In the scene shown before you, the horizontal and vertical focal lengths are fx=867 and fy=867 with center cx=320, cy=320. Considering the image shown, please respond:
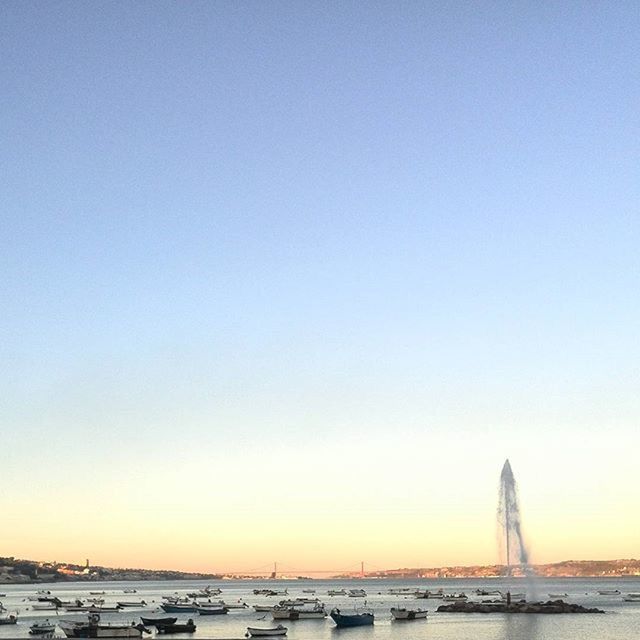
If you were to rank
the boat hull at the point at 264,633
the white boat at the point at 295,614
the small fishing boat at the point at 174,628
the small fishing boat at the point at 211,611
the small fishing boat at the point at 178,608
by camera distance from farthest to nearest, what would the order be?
the small fishing boat at the point at 178,608
the small fishing boat at the point at 211,611
the white boat at the point at 295,614
the small fishing boat at the point at 174,628
the boat hull at the point at 264,633

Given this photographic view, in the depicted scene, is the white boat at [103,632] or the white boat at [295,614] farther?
the white boat at [295,614]

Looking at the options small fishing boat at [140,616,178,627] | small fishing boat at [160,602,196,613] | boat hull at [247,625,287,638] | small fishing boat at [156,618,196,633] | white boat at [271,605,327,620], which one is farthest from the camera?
small fishing boat at [160,602,196,613]

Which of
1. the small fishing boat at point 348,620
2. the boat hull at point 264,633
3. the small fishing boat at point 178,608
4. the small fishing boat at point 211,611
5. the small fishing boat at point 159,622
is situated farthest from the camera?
the small fishing boat at point 178,608

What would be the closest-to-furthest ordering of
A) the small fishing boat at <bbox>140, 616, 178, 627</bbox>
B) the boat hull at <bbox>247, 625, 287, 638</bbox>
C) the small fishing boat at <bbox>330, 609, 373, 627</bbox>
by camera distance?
the boat hull at <bbox>247, 625, 287, 638</bbox> < the small fishing boat at <bbox>140, 616, 178, 627</bbox> < the small fishing boat at <bbox>330, 609, 373, 627</bbox>

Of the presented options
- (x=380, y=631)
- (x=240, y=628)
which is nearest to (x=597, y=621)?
(x=380, y=631)

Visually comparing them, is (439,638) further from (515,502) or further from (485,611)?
(485,611)

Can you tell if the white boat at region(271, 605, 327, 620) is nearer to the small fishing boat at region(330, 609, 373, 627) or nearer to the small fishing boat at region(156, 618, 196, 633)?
the small fishing boat at region(330, 609, 373, 627)

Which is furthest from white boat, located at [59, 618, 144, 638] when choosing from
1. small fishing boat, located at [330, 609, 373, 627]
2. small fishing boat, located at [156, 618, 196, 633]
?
small fishing boat, located at [330, 609, 373, 627]

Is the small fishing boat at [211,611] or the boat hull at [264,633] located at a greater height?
the small fishing boat at [211,611]

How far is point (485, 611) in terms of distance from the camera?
122188 mm

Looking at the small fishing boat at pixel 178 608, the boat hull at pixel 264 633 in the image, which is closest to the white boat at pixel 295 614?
the small fishing boat at pixel 178 608

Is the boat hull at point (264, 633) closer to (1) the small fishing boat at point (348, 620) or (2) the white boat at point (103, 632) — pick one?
(2) the white boat at point (103, 632)

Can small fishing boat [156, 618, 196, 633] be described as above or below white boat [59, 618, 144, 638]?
below

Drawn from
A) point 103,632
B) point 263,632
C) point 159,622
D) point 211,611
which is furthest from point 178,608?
point 103,632
